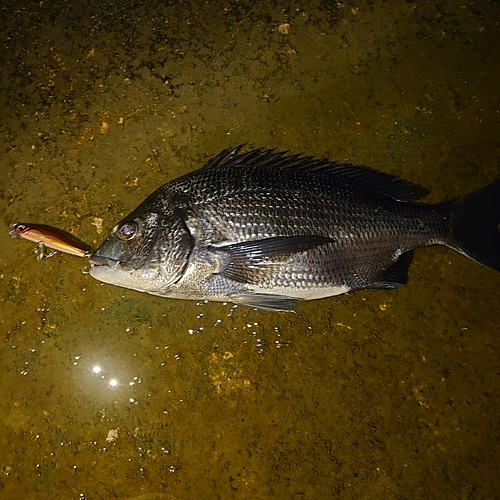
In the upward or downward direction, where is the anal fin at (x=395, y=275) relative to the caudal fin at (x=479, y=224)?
downward

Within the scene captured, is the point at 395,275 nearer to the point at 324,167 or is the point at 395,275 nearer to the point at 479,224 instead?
the point at 479,224

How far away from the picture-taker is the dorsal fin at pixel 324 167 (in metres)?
2.56

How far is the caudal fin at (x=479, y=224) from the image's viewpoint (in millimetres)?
2533

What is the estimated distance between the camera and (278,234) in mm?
2348

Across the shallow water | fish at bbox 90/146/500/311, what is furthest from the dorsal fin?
the shallow water

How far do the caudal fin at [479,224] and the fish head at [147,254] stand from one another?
1.52 meters

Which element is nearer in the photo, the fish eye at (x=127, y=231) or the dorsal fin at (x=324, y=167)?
the fish eye at (x=127, y=231)

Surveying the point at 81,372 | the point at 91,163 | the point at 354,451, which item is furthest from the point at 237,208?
the point at 354,451

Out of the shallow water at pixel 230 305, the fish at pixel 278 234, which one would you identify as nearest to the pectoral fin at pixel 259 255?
the fish at pixel 278 234

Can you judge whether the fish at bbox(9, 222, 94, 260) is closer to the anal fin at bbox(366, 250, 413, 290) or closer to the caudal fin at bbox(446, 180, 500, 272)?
the anal fin at bbox(366, 250, 413, 290)

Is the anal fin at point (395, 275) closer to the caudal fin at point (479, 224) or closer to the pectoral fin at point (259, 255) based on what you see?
the caudal fin at point (479, 224)

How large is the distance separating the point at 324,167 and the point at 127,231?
1.17 metres

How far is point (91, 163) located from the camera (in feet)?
9.29

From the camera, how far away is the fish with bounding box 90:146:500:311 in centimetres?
233
